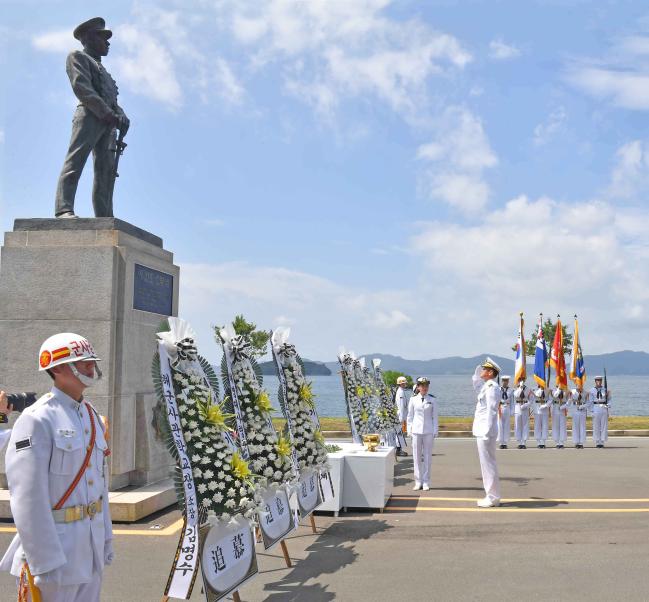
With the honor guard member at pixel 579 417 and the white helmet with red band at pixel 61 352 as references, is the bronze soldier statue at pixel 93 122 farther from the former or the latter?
the honor guard member at pixel 579 417

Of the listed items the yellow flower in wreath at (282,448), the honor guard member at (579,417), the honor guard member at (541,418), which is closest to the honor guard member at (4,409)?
the yellow flower in wreath at (282,448)

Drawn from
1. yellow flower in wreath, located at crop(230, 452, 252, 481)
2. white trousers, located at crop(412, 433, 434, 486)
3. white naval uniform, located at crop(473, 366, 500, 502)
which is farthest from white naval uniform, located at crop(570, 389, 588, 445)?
yellow flower in wreath, located at crop(230, 452, 252, 481)

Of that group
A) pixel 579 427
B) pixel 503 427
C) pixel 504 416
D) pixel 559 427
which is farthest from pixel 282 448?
pixel 579 427

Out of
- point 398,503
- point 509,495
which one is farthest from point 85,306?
point 509,495

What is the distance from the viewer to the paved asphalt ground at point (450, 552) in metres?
5.83

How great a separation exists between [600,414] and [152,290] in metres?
13.3

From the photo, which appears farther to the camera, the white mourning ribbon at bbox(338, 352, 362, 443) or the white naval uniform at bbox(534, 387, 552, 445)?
the white naval uniform at bbox(534, 387, 552, 445)

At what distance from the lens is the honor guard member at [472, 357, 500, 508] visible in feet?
32.0

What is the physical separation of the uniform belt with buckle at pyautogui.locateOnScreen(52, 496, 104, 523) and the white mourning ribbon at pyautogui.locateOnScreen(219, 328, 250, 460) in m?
2.64

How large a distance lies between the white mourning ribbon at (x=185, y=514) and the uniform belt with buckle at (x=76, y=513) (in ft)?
4.47

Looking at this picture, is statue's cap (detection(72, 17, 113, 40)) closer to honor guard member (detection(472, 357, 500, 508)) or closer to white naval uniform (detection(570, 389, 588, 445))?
honor guard member (detection(472, 357, 500, 508))

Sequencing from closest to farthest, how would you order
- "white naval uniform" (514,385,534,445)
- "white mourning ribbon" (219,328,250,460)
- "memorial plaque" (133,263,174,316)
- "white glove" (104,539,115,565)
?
"white glove" (104,539,115,565), "white mourning ribbon" (219,328,250,460), "memorial plaque" (133,263,174,316), "white naval uniform" (514,385,534,445)

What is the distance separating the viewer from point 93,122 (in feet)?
31.9

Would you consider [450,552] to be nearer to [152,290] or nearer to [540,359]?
[152,290]
